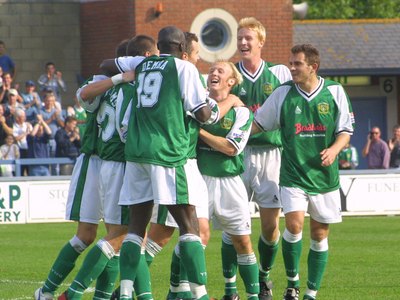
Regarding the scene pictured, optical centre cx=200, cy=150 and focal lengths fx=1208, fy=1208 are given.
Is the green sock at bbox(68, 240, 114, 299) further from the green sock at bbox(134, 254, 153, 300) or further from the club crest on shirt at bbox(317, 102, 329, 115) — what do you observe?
the club crest on shirt at bbox(317, 102, 329, 115)

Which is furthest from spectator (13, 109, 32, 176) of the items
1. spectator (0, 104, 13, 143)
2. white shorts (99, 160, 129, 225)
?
white shorts (99, 160, 129, 225)

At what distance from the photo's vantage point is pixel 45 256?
15.3 meters

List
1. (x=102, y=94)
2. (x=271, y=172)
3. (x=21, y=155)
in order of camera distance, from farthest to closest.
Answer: (x=21, y=155) → (x=271, y=172) → (x=102, y=94)

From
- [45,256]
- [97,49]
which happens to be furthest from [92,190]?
[97,49]

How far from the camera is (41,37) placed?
2998cm

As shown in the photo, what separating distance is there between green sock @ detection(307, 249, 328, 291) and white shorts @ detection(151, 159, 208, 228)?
116 cm

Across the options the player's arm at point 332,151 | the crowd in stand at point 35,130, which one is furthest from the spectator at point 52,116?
the player's arm at point 332,151

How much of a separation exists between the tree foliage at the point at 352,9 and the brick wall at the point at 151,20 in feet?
46.8

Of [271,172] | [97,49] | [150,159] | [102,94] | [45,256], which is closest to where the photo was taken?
[150,159]

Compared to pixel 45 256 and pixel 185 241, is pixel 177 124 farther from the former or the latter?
pixel 45 256

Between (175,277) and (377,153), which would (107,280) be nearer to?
(175,277)

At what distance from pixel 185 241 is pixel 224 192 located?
1.41 m

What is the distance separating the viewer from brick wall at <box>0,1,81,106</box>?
2950 cm

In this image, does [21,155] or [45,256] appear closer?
[45,256]
